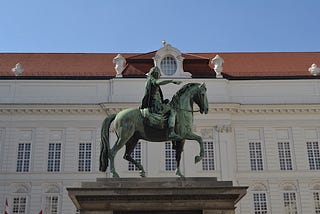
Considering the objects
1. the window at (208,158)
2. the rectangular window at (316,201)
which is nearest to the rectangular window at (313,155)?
the rectangular window at (316,201)

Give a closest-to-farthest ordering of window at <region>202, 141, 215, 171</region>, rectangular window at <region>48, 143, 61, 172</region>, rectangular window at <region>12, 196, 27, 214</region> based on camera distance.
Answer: rectangular window at <region>12, 196, 27, 214</region>, window at <region>202, 141, 215, 171</region>, rectangular window at <region>48, 143, 61, 172</region>

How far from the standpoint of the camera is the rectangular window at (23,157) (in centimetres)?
3234

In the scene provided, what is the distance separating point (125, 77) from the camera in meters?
34.2

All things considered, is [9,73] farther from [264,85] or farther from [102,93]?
[264,85]

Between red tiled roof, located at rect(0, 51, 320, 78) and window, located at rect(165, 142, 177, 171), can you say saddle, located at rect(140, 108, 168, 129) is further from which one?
red tiled roof, located at rect(0, 51, 320, 78)

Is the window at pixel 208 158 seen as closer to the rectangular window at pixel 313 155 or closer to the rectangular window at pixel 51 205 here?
the rectangular window at pixel 313 155

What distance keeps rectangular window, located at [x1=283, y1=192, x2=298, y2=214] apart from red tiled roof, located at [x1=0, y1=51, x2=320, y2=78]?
871 centimetres

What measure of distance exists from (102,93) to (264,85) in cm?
1138

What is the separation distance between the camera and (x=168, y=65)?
35.2 metres

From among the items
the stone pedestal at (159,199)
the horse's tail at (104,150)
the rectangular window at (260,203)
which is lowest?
the stone pedestal at (159,199)

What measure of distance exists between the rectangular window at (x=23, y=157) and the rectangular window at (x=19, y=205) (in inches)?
72.6

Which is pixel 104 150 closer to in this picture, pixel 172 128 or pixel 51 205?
pixel 172 128

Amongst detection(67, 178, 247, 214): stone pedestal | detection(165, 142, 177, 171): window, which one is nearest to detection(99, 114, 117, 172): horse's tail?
detection(67, 178, 247, 214): stone pedestal

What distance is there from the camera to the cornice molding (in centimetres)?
3312
